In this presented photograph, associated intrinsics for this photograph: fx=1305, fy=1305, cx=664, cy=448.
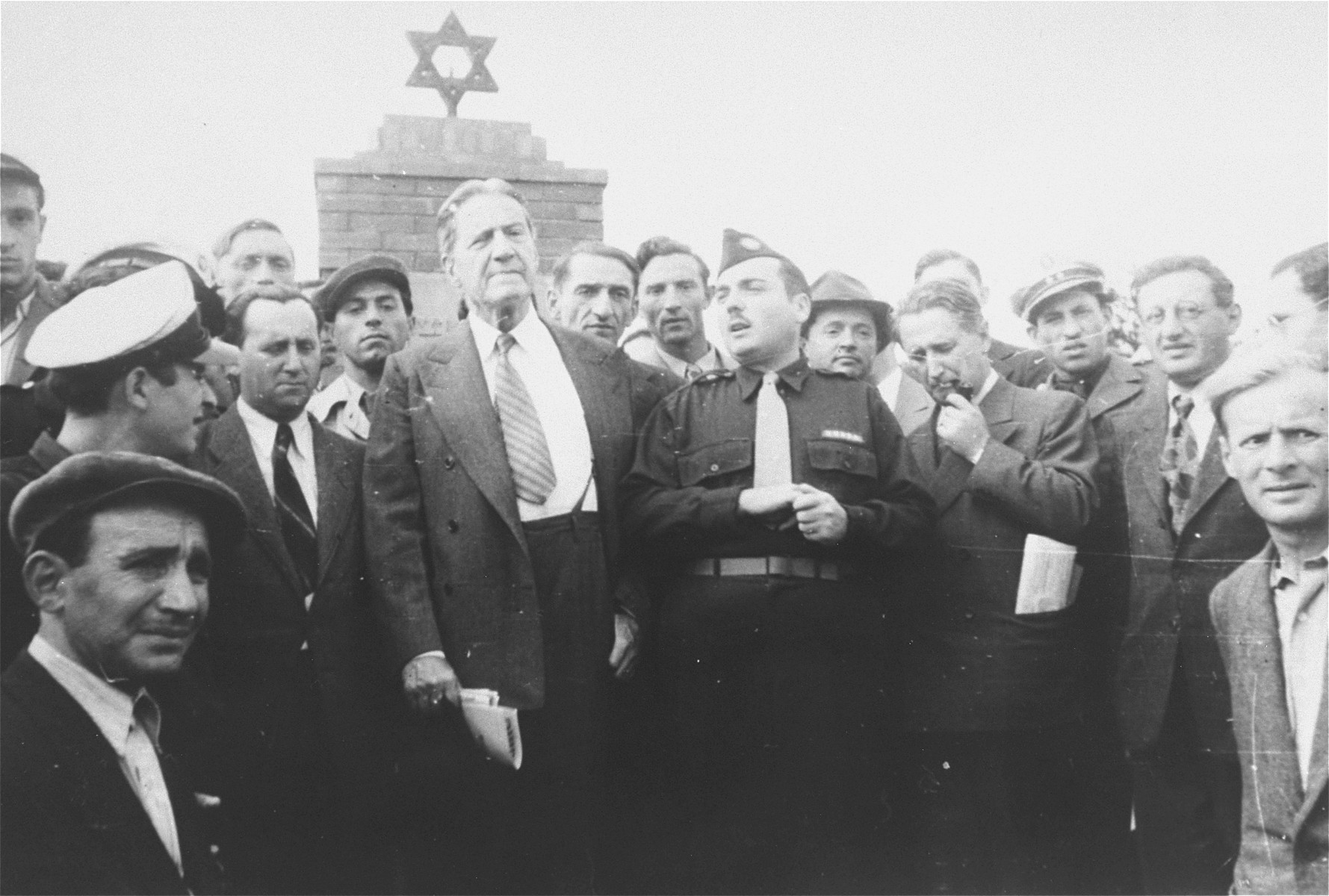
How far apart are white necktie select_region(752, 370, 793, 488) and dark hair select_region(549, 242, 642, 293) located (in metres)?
0.69

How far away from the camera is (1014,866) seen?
381cm

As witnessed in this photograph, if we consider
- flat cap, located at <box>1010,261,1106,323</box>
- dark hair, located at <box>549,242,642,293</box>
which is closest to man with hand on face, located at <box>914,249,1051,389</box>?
flat cap, located at <box>1010,261,1106,323</box>

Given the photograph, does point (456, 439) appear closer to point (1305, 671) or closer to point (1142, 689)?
point (1142, 689)

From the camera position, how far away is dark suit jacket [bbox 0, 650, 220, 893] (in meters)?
3.32

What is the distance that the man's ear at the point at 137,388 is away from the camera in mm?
3590

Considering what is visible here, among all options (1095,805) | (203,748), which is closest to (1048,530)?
(1095,805)

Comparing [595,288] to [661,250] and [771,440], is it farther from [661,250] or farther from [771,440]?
[771,440]

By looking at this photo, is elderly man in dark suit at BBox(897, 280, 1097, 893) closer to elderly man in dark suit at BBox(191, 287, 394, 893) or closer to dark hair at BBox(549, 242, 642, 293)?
dark hair at BBox(549, 242, 642, 293)

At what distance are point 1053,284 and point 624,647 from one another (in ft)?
6.10

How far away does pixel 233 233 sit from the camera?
13.0ft

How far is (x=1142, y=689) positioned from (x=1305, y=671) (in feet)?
1.60

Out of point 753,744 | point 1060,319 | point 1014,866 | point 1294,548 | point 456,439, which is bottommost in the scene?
point 1014,866

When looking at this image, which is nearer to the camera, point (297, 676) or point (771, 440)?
point (297, 676)

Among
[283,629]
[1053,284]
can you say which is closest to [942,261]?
[1053,284]
